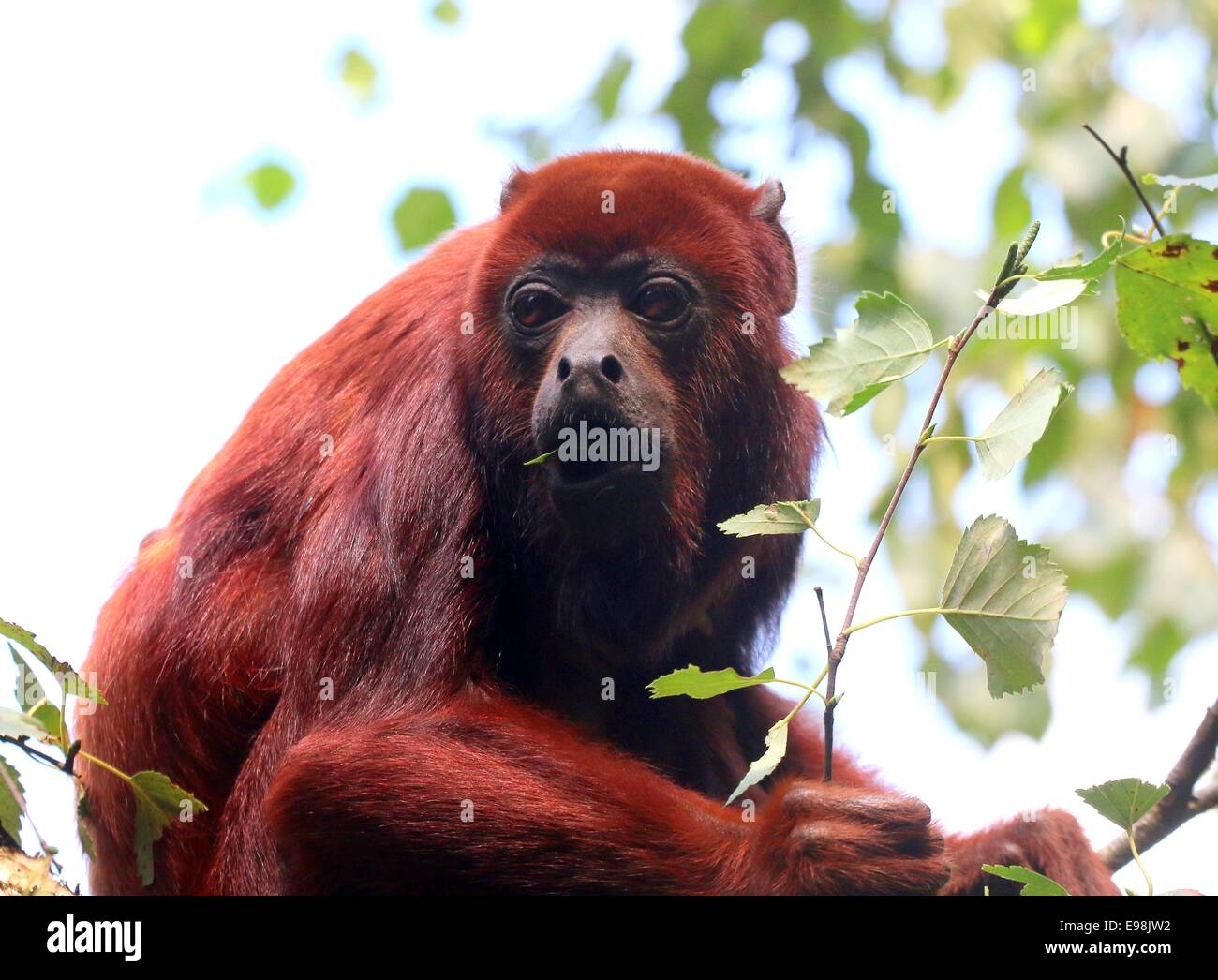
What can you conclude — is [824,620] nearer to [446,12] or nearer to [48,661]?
[48,661]

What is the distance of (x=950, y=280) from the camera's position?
551 centimetres

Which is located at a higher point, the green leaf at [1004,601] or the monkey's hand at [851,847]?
the green leaf at [1004,601]

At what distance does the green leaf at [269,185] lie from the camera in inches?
287

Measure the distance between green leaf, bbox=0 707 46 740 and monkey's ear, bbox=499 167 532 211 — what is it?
6.37 feet

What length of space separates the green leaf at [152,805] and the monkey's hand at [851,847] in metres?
1.17

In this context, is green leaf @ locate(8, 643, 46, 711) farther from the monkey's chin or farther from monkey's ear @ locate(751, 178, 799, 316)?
monkey's ear @ locate(751, 178, 799, 316)

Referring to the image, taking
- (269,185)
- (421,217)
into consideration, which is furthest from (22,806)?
(269,185)

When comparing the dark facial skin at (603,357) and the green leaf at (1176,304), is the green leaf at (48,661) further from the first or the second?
the green leaf at (1176,304)

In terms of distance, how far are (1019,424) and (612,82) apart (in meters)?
4.46

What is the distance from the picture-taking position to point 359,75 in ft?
25.8

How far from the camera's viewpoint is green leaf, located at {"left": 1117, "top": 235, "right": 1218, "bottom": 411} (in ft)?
6.98

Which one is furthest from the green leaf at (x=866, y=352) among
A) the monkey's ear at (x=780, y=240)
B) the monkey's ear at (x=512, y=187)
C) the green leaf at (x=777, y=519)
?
the monkey's ear at (x=512, y=187)
